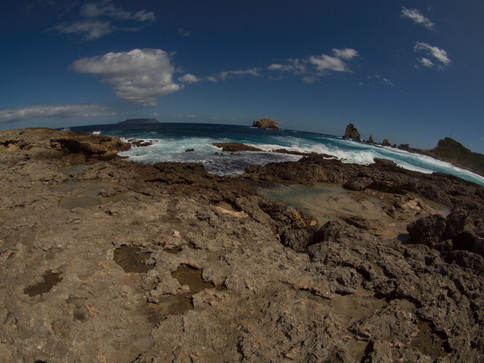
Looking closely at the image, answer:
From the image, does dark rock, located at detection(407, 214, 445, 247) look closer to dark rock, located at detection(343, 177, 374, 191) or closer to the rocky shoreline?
the rocky shoreline

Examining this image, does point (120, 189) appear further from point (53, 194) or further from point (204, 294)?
point (204, 294)

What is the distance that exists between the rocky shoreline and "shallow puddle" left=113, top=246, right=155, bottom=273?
0.03 meters

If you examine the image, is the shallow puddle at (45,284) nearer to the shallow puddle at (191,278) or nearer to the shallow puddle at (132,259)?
the shallow puddle at (132,259)

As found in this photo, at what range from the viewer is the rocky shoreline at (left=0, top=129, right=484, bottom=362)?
3.47 meters

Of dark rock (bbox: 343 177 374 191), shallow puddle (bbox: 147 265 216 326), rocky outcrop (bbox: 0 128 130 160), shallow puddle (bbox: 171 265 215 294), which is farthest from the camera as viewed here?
rocky outcrop (bbox: 0 128 130 160)

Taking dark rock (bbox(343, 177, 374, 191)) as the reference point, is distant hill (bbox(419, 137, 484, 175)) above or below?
above

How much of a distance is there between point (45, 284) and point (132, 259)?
1434 millimetres

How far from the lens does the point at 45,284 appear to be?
421cm

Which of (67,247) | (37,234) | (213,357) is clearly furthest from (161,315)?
(37,234)

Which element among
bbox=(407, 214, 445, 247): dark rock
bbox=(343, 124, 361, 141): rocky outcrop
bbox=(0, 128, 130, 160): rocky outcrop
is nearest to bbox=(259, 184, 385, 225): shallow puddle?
bbox=(407, 214, 445, 247): dark rock

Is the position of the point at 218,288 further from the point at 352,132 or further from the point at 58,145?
the point at 352,132

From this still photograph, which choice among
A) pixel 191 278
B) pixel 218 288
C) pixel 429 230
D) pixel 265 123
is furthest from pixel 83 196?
pixel 265 123

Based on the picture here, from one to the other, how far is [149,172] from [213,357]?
36.1ft

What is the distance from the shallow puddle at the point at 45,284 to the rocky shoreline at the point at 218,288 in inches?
→ 1.0
